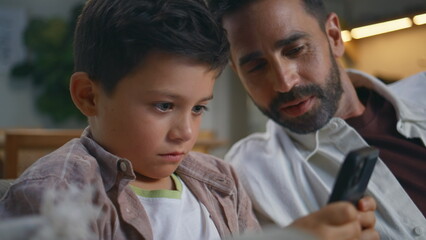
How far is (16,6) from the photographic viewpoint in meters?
5.07

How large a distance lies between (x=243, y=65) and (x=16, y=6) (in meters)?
4.39

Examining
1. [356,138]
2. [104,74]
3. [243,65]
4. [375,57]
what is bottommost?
[375,57]

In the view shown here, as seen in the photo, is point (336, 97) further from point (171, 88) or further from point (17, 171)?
point (17, 171)

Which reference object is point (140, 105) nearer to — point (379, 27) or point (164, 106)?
point (164, 106)

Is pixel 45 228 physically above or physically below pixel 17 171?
above

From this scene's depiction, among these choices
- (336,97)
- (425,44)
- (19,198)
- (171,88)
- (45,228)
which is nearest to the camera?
(45,228)

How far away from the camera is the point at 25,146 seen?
1907 millimetres

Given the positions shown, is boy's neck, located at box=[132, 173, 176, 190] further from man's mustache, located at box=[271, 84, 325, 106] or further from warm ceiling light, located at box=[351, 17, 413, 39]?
warm ceiling light, located at box=[351, 17, 413, 39]

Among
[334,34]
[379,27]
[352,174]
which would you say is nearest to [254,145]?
[334,34]

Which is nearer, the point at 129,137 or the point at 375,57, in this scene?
the point at 129,137

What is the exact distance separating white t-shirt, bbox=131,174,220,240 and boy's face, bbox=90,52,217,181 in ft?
0.14

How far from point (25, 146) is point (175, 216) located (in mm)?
1234

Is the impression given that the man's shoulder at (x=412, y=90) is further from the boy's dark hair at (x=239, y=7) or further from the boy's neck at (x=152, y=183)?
the boy's neck at (x=152, y=183)

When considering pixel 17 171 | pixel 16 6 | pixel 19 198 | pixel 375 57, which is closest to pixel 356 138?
pixel 19 198
